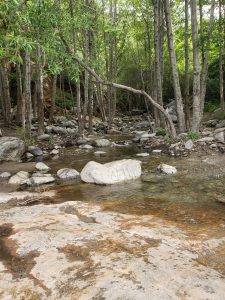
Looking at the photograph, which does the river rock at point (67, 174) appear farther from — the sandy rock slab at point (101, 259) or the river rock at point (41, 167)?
the sandy rock slab at point (101, 259)

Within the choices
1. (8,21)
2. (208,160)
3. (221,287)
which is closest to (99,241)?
(221,287)

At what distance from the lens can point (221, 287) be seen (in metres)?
2.99

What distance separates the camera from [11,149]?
11.0 meters

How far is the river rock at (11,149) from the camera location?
10.7 meters

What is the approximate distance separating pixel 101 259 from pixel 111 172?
163 inches

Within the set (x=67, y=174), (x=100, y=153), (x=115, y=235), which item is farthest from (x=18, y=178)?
(x=115, y=235)

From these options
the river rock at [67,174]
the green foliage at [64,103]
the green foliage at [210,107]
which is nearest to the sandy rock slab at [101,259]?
the river rock at [67,174]

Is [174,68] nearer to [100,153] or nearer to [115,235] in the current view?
[100,153]

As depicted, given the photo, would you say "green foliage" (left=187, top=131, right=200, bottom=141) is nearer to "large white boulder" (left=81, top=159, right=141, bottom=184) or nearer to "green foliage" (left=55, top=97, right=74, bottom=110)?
"large white boulder" (left=81, top=159, right=141, bottom=184)

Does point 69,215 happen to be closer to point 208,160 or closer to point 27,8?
point 27,8

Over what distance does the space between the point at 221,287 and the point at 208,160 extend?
6.91 meters

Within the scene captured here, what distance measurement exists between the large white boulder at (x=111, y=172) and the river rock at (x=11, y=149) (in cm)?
405

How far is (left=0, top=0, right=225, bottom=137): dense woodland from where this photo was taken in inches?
265

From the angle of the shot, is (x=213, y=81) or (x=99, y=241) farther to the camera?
(x=213, y=81)
